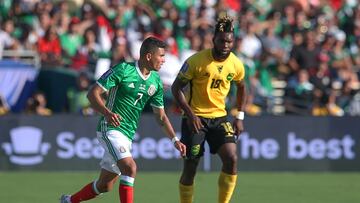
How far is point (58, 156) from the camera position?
18.8 metres

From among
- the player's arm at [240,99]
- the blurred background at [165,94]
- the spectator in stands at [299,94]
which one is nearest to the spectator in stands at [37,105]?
the blurred background at [165,94]

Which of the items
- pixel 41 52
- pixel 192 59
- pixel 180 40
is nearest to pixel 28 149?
pixel 41 52

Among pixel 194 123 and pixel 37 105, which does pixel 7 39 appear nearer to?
pixel 37 105

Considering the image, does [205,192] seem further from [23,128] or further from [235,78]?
[23,128]

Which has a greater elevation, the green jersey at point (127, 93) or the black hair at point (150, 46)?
the black hair at point (150, 46)

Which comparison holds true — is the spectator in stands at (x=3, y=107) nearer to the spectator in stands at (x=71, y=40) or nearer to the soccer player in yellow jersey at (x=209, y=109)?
the spectator in stands at (x=71, y=40)

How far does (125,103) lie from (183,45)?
10.6 metres

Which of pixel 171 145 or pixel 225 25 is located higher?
pixel 225 25

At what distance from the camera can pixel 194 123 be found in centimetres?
1164

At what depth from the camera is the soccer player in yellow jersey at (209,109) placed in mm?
11734

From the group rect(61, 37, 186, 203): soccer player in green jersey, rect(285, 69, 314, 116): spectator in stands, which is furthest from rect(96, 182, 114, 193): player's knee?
rect(285, 69, 314, 116): spectator in stands

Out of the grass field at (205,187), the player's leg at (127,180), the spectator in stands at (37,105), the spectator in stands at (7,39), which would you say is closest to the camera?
the player's leg at (127,180)

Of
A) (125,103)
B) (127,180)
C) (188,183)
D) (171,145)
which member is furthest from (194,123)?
(171,145)

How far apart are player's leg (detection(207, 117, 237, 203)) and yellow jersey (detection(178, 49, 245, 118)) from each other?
159mm
